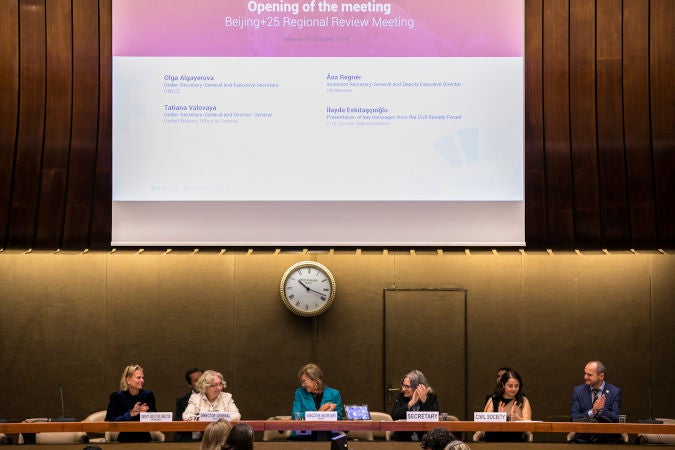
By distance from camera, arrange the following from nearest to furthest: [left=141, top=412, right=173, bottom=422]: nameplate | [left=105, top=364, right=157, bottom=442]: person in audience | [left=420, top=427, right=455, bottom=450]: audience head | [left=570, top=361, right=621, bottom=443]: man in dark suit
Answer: [left=420, top=427, right=455, bottom=450]: audience head < [left=141, top=412, right=173, bottom=422]: nameplate < [left=105, top=364, right=157, bottom=442]: person in audience < [left=570, top=361, right=621, bottom=443]: man in dark suit

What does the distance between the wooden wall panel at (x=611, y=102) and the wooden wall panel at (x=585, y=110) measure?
2.5 inches

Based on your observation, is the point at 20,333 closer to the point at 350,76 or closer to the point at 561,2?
the point at 350,76

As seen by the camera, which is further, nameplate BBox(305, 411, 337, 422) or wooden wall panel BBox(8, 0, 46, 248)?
wooden wall panel BBox(8, 0, 46, 248)

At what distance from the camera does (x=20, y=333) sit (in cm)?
984

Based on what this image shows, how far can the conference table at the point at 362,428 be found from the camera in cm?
736

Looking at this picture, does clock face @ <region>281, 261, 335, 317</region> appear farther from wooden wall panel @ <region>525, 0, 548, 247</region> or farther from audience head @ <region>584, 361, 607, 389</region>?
audience head @ <region>584, 361, 607, 389</region>

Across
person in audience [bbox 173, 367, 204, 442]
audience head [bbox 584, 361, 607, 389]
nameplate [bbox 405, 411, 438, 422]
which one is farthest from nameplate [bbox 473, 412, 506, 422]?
person in audience [bbox 173, 367, 204, 442]

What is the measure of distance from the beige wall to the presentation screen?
1.52 feet

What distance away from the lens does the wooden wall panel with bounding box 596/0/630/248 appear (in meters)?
9.75

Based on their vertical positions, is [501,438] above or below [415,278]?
below

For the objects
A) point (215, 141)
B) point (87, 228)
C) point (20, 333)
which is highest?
point (215, 141)

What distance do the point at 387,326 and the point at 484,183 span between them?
1.61 metres

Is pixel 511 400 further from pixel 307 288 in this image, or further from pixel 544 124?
pixel 544 124

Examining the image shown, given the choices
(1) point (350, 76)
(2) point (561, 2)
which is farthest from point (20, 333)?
(2) point (561, 2)
